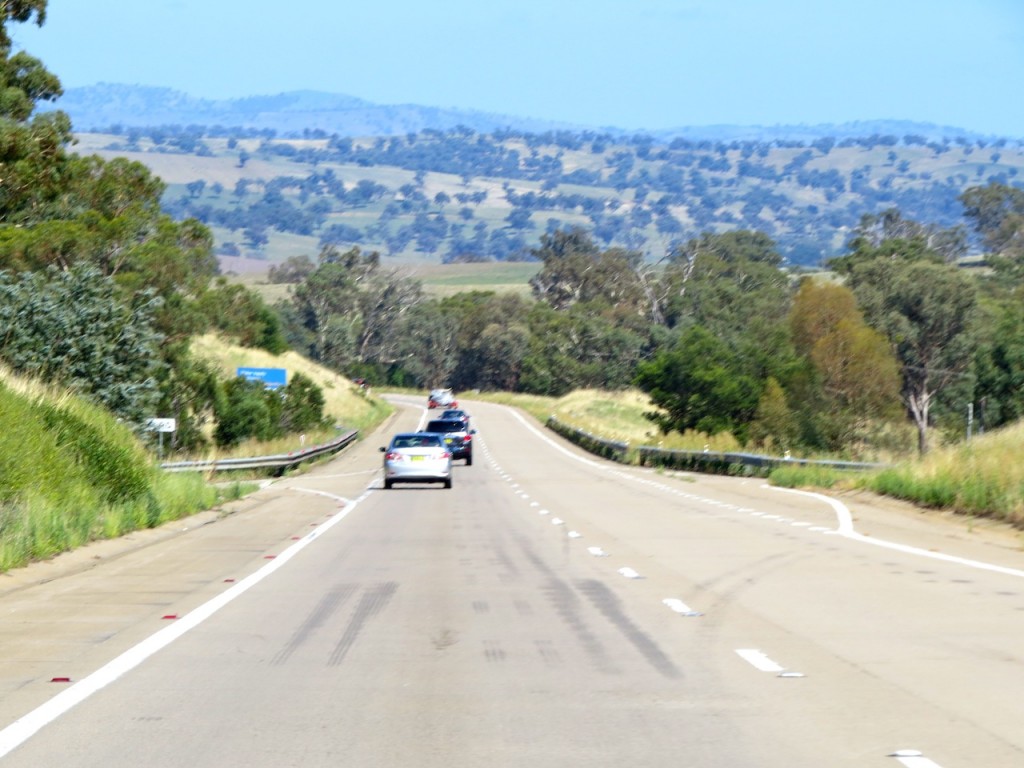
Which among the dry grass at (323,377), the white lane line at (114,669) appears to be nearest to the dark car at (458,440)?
the dry grass at (323,377)

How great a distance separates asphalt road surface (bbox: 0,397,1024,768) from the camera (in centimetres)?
781

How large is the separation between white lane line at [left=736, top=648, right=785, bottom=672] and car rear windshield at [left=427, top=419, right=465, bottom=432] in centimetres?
4578

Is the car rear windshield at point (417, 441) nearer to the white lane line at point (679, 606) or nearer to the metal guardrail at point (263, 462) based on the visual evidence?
the metal guardrail at point (263, 462)

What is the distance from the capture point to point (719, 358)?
77.1m

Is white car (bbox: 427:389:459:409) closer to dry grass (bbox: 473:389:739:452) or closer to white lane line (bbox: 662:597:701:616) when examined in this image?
dry grass (bbox: 473:389:739:452)

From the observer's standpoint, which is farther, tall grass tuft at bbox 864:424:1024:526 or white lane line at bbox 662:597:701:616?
tall grass tuft at bbox 864:424:1024:526

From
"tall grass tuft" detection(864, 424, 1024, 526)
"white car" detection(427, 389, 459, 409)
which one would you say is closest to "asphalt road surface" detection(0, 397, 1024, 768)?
"tall grass tuft" detection(864, 424, 1024, 526)

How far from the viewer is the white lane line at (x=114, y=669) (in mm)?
8070

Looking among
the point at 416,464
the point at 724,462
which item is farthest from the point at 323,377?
the point at 416,464

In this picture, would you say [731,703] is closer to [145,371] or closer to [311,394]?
[145,371]

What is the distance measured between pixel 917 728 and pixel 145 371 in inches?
1490

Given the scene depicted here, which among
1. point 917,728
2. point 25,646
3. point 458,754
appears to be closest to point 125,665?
point 25,646

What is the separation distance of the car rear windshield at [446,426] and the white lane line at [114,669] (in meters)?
40.0

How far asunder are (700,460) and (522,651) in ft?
130
